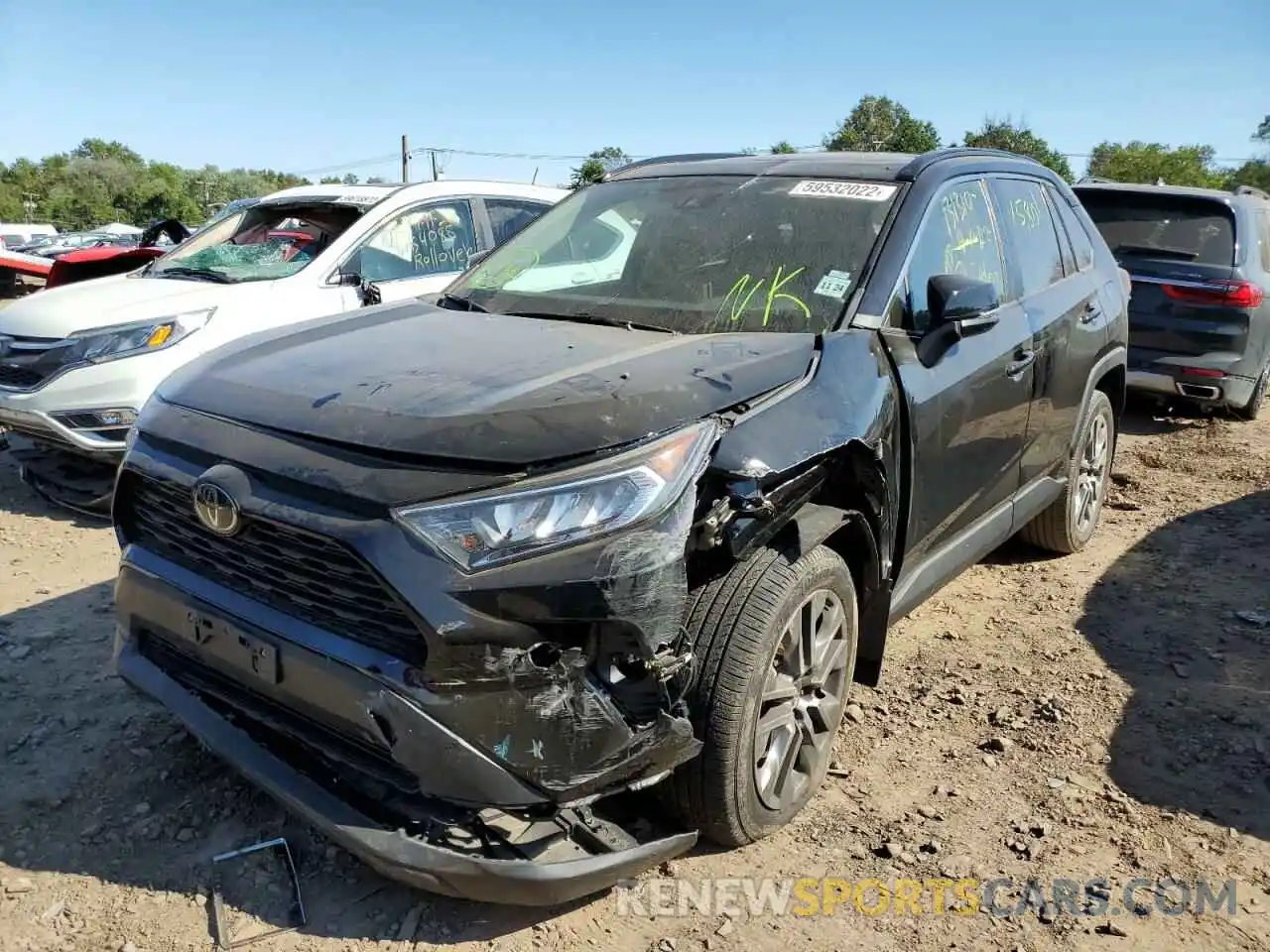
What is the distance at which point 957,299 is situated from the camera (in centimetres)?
296

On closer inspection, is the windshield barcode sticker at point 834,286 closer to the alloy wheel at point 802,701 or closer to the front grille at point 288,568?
the alloy wheel at point 802,701

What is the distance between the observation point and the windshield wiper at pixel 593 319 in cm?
303

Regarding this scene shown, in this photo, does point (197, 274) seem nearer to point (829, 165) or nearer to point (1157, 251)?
point (829, 165)

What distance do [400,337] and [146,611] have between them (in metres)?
1.03

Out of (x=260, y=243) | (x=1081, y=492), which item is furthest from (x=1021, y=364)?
(x=260, y=243)

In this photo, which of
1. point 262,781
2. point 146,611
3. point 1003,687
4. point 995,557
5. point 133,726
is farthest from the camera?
point 995,557

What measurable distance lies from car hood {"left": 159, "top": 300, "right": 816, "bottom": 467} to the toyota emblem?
204 mm

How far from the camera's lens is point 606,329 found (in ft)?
9.89

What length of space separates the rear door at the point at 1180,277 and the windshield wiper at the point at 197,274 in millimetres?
6299

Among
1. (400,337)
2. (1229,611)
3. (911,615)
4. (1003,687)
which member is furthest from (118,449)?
(1229,611)

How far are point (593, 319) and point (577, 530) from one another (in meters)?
1.27

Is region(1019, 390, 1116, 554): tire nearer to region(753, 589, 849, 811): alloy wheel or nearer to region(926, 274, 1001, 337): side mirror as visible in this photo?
region(926, 274, 1001, 337): side mirror

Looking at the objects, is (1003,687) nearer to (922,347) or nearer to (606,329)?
(922,347)

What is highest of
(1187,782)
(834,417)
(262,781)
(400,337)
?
(400,337)
